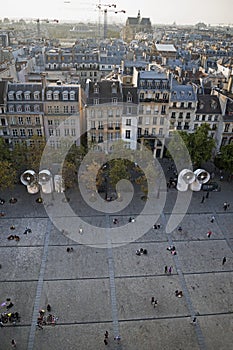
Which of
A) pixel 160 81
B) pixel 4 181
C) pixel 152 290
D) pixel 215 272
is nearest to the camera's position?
pixel 152 290

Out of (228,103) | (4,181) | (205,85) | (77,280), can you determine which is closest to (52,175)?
(4,181)

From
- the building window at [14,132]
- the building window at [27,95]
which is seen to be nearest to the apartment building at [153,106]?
the building window at [27,95]

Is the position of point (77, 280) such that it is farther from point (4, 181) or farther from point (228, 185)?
point (228, 185)

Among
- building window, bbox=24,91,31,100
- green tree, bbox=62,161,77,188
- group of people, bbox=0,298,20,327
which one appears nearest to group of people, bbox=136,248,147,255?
group of people, bbox=0,298,20,327

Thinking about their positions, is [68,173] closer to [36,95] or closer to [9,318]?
[36,95]

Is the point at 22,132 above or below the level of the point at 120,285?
above

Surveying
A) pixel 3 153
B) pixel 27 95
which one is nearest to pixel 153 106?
pixel 27 95

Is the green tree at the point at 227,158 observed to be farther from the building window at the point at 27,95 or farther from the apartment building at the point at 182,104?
the building window at the point at 27,95

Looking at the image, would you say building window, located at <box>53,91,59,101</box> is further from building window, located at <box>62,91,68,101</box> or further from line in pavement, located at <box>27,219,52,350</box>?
line in pavement, located at <box>27,219,52,350</box>
